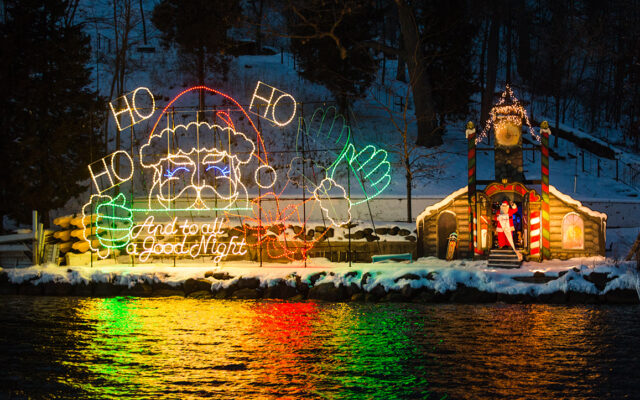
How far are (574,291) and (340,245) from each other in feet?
26.1

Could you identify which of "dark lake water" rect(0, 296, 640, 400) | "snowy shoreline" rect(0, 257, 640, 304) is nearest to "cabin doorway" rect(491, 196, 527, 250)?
"snowy shoreline" rect(0, 257, 640, 304)

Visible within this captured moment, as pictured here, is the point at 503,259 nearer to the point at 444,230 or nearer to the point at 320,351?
the point at 444,230

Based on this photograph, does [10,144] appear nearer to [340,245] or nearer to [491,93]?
[340,245]

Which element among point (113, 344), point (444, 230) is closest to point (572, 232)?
point (444, 230)

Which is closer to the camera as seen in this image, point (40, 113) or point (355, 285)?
point (355, 285)

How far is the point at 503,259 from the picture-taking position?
763 inches

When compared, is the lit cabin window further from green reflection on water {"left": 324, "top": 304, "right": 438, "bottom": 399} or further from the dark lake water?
green reflection on water {"left": 324, "top": 304, "right": 438, "bottom": 399}

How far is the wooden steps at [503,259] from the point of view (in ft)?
63.2

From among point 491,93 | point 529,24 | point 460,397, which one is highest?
point 529,24

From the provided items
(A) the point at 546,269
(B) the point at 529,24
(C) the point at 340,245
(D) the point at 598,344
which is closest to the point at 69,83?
(C) the point at 340,245

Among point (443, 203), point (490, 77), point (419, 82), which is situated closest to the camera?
point (443, 203)

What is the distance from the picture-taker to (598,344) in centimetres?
1248

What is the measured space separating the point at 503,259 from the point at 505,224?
58.8 inches

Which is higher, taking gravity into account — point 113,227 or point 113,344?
point 113,227
